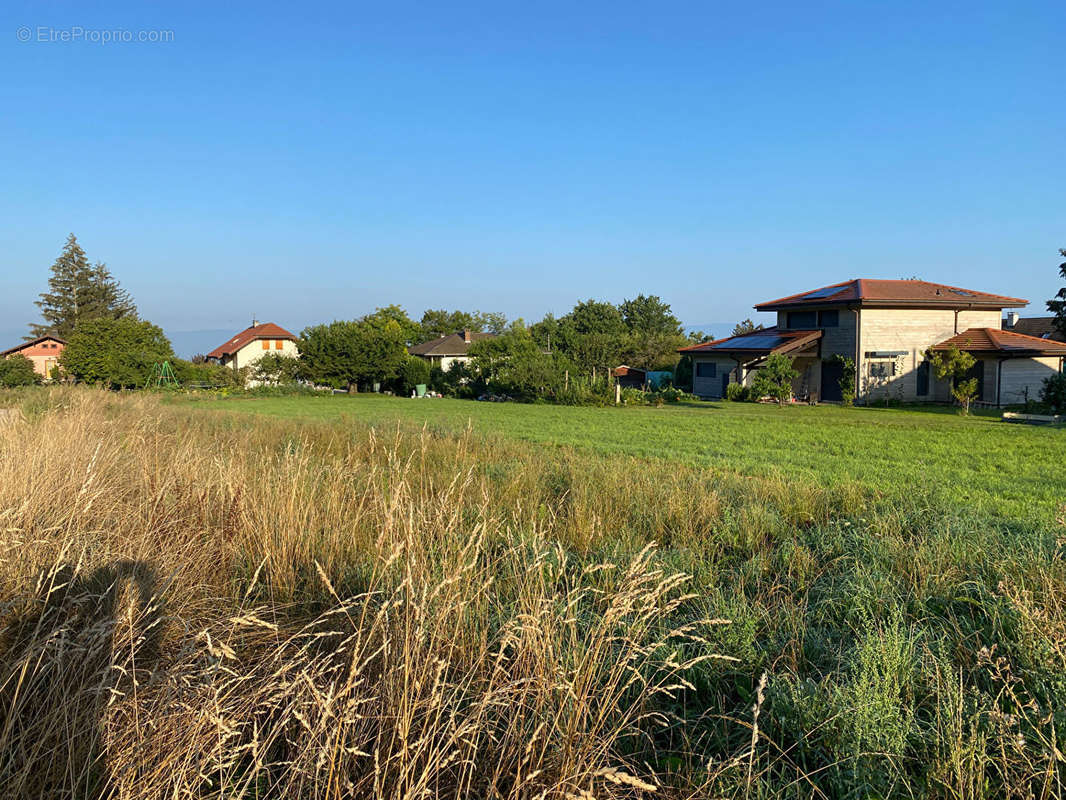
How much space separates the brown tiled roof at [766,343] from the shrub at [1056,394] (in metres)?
9.85

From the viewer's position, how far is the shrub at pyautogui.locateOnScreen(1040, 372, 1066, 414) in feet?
78.0

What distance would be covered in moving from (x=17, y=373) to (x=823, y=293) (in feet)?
144

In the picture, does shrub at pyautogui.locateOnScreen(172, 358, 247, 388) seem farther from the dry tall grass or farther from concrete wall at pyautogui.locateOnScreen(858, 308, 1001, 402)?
the dry tall grass

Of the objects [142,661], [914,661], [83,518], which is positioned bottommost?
[914,661]

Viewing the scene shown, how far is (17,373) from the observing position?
40844 millimetres

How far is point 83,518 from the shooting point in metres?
4.09

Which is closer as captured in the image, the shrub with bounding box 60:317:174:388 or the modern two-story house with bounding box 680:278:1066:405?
the modern two-story house with bounding box 680:278:1066:405

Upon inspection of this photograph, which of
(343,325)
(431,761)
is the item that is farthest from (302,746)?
(343,325)

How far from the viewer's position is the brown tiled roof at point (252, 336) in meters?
A: 74.0

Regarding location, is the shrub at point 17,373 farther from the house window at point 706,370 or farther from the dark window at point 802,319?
the dark window at point 802,319

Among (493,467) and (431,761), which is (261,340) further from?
(431,761)

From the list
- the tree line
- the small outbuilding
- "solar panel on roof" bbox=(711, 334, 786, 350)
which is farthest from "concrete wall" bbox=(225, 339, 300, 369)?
"solar panel on roof" bbox=(711, 334, 786, 350)

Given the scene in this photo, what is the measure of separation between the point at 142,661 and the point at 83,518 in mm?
1615

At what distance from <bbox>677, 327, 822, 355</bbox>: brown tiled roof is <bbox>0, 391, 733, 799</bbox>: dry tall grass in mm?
29622
